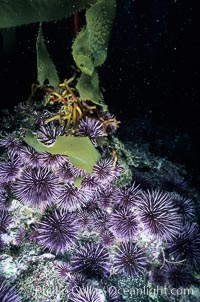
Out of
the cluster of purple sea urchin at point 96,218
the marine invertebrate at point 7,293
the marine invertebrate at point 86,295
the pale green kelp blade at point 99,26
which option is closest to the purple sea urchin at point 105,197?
the cluster of purple sea urchin at point 96,218

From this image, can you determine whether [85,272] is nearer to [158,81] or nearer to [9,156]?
[9,156]

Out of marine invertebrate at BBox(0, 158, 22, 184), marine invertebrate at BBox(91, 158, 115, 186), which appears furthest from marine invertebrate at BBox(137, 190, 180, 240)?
marine invertebrate at BBox(0, 158, 22, 184)

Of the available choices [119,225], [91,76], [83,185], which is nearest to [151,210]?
[119,225]

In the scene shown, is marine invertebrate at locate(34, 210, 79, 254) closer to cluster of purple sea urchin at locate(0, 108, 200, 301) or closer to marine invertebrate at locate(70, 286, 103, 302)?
cluster of purple sea urchin at locate(0, 108, 200, 301)

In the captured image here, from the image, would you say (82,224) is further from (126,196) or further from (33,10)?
(33,10)

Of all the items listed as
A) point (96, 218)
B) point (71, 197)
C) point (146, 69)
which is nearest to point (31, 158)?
point (71, 197)

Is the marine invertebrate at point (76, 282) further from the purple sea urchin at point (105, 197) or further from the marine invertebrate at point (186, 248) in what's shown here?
the marine invertebrate at point (186, 248)
